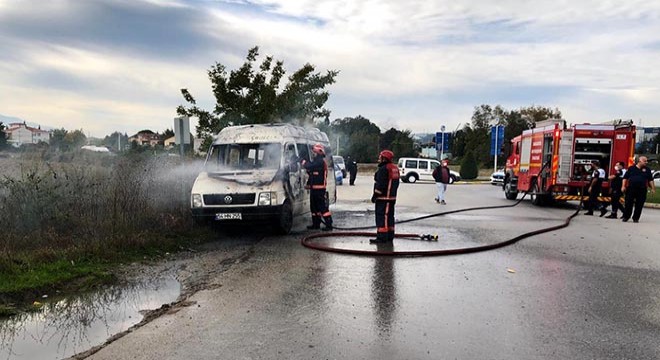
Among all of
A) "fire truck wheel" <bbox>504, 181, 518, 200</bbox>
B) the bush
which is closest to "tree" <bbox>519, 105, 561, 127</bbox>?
the bush

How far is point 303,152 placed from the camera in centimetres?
1106

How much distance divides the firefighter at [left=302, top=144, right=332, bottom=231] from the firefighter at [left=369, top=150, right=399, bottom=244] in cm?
180

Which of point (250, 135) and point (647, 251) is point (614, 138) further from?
point (250, 135)

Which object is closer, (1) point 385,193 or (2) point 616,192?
(1) point 385,193

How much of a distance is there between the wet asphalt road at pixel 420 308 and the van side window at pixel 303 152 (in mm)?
2529

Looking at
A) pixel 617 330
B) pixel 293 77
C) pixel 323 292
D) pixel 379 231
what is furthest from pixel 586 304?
pixel 293 77

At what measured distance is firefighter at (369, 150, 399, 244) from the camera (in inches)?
343

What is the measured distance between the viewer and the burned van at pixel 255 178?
895cm

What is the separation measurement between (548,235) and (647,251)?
1.95m

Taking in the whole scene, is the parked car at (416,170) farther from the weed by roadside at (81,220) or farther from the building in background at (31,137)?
the weed by roadside at (81,220)

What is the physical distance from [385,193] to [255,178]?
8.05 feet

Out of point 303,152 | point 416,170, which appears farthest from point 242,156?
point 416,170

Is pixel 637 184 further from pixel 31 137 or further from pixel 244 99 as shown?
pixel 31 137

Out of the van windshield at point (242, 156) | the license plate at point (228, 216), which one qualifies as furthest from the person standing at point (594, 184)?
the license plate at point (228, 216)
